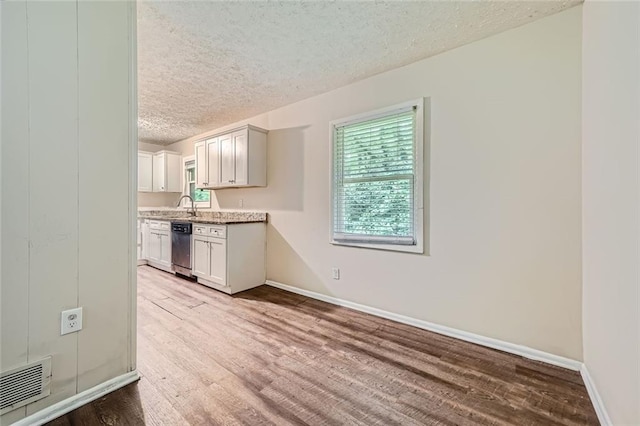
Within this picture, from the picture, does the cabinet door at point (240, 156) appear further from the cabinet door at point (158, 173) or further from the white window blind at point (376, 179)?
the cabinet door at point (158, 173)

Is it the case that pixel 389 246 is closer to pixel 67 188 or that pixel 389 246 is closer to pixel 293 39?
pixel 293 39

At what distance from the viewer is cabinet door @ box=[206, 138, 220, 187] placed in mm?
4121

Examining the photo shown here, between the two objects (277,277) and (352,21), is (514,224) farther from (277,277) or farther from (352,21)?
(277,277)

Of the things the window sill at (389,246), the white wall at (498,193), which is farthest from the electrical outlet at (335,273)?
the window sill at (389,246)

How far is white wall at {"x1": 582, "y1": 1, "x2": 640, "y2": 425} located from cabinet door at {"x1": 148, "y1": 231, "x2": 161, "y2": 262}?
5.18 m

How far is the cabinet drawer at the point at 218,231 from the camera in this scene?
332 cm

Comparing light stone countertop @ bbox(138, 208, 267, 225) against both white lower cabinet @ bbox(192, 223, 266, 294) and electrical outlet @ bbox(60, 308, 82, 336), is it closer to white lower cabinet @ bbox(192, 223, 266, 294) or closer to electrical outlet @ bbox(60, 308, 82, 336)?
white lower cabinet @ bbox(192, 223, 266, 294)

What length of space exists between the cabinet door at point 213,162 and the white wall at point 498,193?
2.27 m

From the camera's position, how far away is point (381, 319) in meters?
2.63

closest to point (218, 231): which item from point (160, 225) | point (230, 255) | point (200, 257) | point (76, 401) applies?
point (230, 255)

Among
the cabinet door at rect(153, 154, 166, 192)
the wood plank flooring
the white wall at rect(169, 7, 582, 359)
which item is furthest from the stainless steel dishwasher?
the white wall at rect(169, 7, 582, 359)

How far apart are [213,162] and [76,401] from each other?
3.32m

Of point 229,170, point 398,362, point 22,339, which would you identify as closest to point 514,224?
point 398,362

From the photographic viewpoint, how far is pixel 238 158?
3732mm
